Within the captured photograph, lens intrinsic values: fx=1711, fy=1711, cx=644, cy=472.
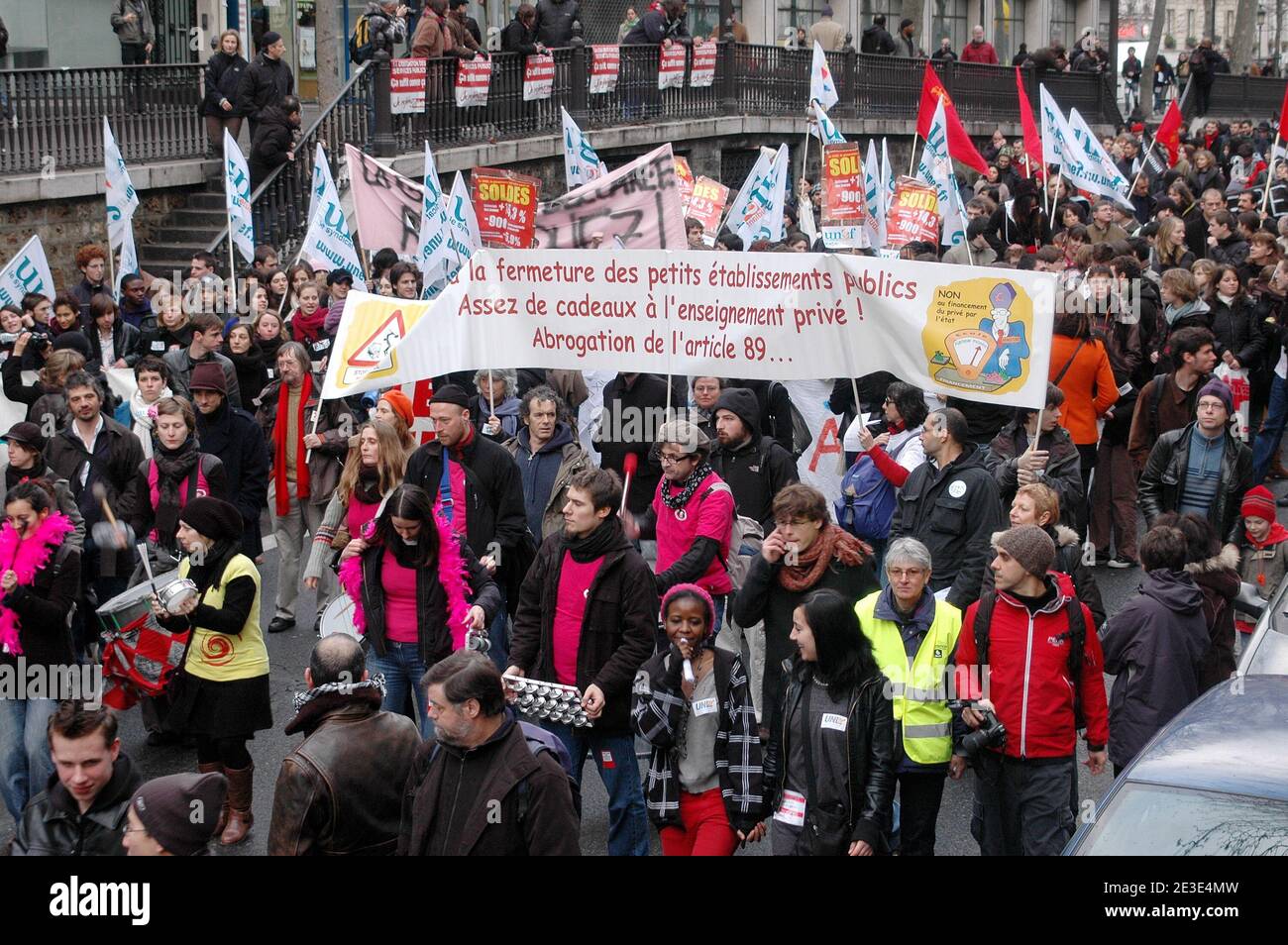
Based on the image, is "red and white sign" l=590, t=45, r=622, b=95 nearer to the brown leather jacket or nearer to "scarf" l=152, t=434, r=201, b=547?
"scarf" l=152, t=434, r=201, b=547

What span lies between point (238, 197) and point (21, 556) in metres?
8.09

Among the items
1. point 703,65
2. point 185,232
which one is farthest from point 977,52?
point 185,232

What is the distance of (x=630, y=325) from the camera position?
8562mm

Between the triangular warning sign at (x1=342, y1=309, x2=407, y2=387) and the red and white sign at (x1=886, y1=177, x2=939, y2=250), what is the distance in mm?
7758

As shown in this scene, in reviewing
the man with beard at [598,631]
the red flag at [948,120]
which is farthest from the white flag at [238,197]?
the man with beard at [598,631]

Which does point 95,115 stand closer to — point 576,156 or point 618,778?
point 576,156

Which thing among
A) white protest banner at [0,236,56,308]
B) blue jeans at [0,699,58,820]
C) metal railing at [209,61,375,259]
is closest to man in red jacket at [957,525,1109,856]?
blue jeans at [0,699,58,820]

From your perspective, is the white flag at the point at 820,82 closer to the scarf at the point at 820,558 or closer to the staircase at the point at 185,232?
the staircase at the point at 185,232

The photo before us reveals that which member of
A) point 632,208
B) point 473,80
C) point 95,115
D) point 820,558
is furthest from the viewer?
point 473,80

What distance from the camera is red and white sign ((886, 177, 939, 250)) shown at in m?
15.9

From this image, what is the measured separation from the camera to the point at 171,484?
8.39 meters

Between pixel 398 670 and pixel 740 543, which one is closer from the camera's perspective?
pixel 398 670
